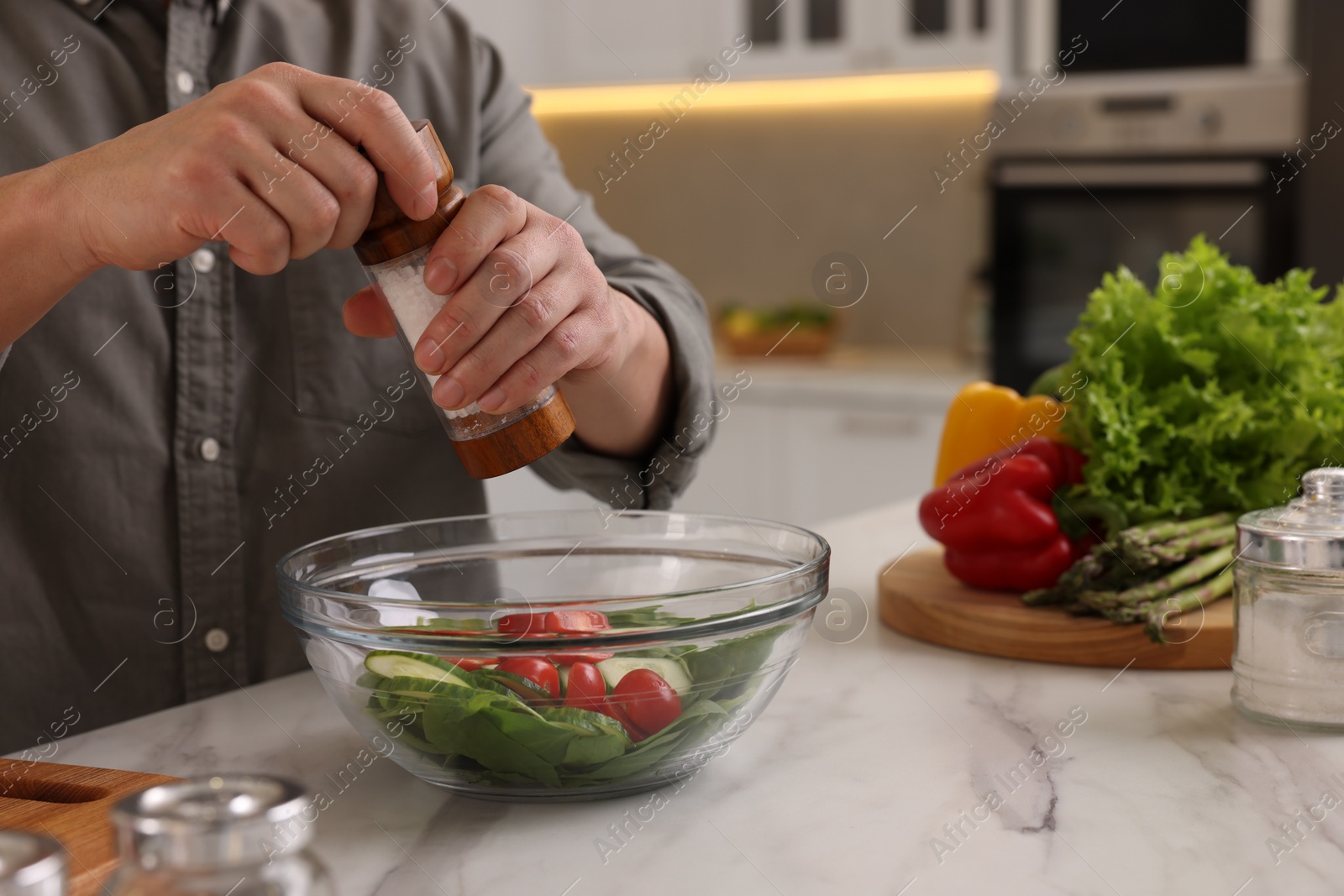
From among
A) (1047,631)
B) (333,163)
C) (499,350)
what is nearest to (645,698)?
(499,350)

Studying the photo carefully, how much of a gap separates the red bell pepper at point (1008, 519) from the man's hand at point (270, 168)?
23.1 inches

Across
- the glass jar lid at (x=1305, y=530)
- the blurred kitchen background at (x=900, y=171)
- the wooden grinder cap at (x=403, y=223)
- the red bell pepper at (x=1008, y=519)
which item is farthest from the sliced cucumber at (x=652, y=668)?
the blurred kitchen background at (x=900, y=171)

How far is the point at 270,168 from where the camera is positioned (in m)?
0.68

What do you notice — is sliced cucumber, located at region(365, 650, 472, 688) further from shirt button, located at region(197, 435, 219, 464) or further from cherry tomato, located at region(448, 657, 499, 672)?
shirt button, located at region(197, 435, 219, 464)

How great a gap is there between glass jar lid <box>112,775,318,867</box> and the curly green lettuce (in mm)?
841

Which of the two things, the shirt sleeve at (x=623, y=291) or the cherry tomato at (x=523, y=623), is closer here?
the cherry tomato at (x=523, y=623)

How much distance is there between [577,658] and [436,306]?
24 cm

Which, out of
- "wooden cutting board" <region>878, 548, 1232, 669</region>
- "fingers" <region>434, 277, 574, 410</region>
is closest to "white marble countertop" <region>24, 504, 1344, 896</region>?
"wooden cutting board" <region>878, 548, 1232, 669</region>

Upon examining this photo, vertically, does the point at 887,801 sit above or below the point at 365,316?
below

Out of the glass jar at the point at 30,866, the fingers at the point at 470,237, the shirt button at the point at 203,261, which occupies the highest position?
the fingers at the point at 470,237

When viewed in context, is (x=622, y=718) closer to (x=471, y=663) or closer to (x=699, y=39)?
(x=471, y=663)

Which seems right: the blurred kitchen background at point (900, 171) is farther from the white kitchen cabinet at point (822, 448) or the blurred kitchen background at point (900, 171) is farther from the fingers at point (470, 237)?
the fingers at point (470, 237)

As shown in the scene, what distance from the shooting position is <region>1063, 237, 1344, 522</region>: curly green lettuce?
40.6 inches

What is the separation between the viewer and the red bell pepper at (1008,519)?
1073 millimetres
